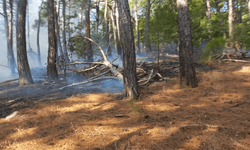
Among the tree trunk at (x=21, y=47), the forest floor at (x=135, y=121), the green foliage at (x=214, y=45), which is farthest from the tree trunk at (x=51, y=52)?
the green foliage at (x=214, y=45)

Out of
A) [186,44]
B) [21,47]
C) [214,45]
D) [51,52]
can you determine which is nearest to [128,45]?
[186,44]

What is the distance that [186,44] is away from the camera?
6.67 meters

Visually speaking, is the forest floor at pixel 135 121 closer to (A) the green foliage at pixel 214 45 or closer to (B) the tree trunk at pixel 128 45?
(B) the tree trunk at pixel 128 45

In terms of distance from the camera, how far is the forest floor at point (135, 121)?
2752 millimetres

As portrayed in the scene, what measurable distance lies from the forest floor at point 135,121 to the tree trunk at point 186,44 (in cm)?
53

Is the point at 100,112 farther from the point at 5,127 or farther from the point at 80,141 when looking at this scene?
the point at 5,127

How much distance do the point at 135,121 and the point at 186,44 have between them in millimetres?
4409

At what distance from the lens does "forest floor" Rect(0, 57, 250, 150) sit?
275 centimetres

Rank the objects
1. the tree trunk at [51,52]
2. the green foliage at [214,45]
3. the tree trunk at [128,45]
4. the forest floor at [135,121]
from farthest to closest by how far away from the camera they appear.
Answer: the tree trunk at [51,52]
the tree trunk at [128,45]
the forest floor at [135,121]
the green foliage at [214,45]

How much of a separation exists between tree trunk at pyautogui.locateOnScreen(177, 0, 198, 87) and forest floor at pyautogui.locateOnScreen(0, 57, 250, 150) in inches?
20.8

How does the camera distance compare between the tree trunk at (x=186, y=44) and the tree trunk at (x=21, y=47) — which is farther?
the tree trunk at (x=21, y=47)

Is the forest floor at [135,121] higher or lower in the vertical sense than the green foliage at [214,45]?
lower

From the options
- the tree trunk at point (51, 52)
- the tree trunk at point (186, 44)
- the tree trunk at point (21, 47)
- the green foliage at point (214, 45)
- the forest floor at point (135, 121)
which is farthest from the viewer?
the tree trunk at point (51, 52)

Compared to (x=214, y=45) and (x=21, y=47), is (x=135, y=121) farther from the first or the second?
(x=21, y=47)
